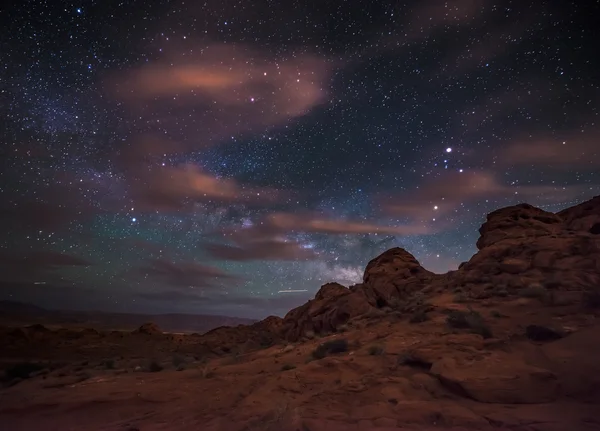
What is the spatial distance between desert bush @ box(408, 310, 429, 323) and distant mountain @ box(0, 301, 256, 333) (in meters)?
116

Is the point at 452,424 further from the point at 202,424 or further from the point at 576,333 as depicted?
the point at 576,333

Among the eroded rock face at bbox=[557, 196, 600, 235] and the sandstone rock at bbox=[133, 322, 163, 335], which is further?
the sandstone rock at bbox=[133, 322, 163, 335]

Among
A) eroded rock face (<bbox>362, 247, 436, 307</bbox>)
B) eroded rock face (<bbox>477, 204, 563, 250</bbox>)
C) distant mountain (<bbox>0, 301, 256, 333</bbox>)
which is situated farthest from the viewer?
distant mountain (<bbox>0, 301, 256, 333</bbox>)

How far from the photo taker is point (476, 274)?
894 inches

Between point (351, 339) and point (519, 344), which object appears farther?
point (351, 339)

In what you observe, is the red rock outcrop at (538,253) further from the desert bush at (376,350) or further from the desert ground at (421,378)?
the desert bush at (376,350)

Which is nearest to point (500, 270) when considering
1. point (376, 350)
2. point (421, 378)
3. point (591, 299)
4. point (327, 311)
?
point (591, 299)

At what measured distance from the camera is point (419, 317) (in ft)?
58.3

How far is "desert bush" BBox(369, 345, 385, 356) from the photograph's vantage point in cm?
1278

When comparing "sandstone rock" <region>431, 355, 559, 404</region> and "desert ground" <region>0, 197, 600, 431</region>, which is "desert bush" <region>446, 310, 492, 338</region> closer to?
"desert ground" <region>0, 197, 600, 431</region>

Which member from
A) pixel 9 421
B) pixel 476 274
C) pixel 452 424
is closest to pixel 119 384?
pixel 9 421

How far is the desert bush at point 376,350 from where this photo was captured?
12781 mm

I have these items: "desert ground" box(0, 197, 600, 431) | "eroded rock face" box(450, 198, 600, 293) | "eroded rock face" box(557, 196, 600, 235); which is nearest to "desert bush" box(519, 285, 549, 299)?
"desert ground" box(0, 197, 600, 431)

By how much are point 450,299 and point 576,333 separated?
9.73 meters
